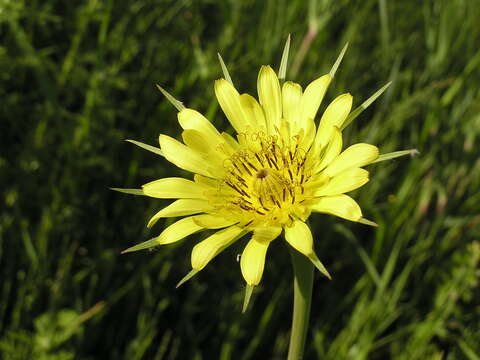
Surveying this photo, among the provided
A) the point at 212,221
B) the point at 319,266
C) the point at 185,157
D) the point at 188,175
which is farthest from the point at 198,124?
the point at 188,175

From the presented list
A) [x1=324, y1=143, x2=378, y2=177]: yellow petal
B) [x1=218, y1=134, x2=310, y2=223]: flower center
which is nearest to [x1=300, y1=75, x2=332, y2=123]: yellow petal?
[x1=218, y1=134, x2=310, y2=223]: flower center

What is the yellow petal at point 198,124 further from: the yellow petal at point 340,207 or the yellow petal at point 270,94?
the yellow petal at point 340,207

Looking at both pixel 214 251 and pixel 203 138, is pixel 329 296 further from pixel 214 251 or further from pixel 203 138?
pixel 214 251

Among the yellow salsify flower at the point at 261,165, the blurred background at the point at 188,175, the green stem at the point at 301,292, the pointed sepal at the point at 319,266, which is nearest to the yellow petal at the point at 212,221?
the yellow salsify flower at the point at 261,165

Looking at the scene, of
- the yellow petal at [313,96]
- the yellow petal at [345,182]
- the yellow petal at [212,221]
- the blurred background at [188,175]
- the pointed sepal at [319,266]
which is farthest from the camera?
the blurred background at [188,175]

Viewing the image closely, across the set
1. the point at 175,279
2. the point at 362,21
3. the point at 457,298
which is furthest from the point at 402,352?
the point at 362,21
